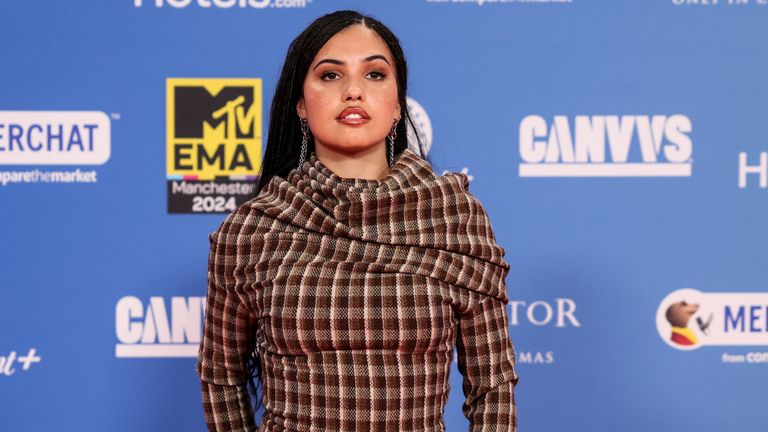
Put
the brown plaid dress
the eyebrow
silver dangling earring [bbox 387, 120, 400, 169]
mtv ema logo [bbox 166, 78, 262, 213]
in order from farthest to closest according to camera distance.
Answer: mtv ema logo [bbox 166, 78, 262, 213], silver dangling earring [bbox 387, 120, 400, 169], the eyebrow, the brown plaid dress

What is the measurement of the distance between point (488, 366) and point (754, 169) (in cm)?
113

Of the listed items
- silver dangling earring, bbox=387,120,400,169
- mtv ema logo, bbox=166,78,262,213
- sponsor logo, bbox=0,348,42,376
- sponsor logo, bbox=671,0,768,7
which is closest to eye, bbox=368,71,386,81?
silver dangling earring, bbox=387,120,400,169

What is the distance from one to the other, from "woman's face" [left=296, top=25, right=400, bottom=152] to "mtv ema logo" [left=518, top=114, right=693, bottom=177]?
2.46 feet

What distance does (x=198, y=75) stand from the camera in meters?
2.10

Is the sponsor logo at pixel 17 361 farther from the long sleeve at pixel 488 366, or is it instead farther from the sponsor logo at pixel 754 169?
the sponsor logo at pixel 754 169

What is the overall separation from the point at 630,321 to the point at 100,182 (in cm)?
142

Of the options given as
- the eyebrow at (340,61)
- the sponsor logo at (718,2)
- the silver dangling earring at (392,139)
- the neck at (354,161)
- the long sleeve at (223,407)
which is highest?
the sponsor logo at (718,2)

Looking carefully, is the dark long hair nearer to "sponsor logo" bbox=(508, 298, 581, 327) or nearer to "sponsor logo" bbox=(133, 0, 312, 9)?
"sponsor logo" bbox=(133, 0, 312, 9)

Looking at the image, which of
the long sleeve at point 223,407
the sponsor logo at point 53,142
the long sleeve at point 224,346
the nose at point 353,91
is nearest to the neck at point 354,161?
the nose at point 353,91

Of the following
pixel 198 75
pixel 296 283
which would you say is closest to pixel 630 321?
pixel 296 283

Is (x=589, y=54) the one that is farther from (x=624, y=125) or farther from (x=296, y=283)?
(x=296, y=283)

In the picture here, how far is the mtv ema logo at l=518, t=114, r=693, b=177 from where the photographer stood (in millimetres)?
2094

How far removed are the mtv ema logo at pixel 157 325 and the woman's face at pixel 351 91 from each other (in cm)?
88

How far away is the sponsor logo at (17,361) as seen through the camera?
→ 2.13 meters
